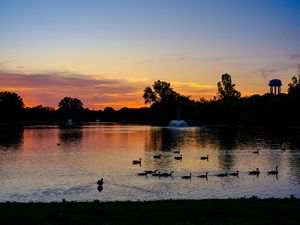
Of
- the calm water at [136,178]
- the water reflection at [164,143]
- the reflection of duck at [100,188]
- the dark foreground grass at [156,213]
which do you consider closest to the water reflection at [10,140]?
the calm water at [136,178]

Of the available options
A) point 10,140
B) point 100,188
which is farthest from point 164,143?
point 100,188

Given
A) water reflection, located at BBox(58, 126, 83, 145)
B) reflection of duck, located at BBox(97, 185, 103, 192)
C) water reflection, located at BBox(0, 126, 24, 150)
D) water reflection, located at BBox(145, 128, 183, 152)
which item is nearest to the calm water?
reflection of duck, located at BBox(97, 185, 103, 192)

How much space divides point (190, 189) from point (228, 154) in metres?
32.3

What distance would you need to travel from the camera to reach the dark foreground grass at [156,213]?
19.7 metres

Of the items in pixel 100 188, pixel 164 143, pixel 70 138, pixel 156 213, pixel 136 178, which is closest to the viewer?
pixel 156 213

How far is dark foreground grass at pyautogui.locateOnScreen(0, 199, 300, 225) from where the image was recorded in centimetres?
1973

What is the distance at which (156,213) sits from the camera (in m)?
21.2

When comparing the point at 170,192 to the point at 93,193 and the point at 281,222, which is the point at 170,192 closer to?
the point at 93,193

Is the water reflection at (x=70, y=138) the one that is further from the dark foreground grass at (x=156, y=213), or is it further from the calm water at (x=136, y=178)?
the dark foreground grass at (x=156, y=213)

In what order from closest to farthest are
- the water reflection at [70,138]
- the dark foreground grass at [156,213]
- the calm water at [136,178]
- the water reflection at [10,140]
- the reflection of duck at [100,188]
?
the dark foreground grass at [156,213] → the calm water at [136,178] → the reflection of duck at [100,188] → the water reflection at [10,140] → the water reflection at [70,138]

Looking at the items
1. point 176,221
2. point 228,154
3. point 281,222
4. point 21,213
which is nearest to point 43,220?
point 21,213

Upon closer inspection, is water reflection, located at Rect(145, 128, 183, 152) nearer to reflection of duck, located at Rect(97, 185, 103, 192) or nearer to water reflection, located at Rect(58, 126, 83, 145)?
water reflection, located at Rect(58, 126, 83, 145)

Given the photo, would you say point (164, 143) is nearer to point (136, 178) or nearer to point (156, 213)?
point (136, 178)

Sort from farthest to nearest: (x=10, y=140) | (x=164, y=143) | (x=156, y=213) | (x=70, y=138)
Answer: (x=70, y=138), (x=10, y=140), (x=164, y=143), (x=156, y=213)
